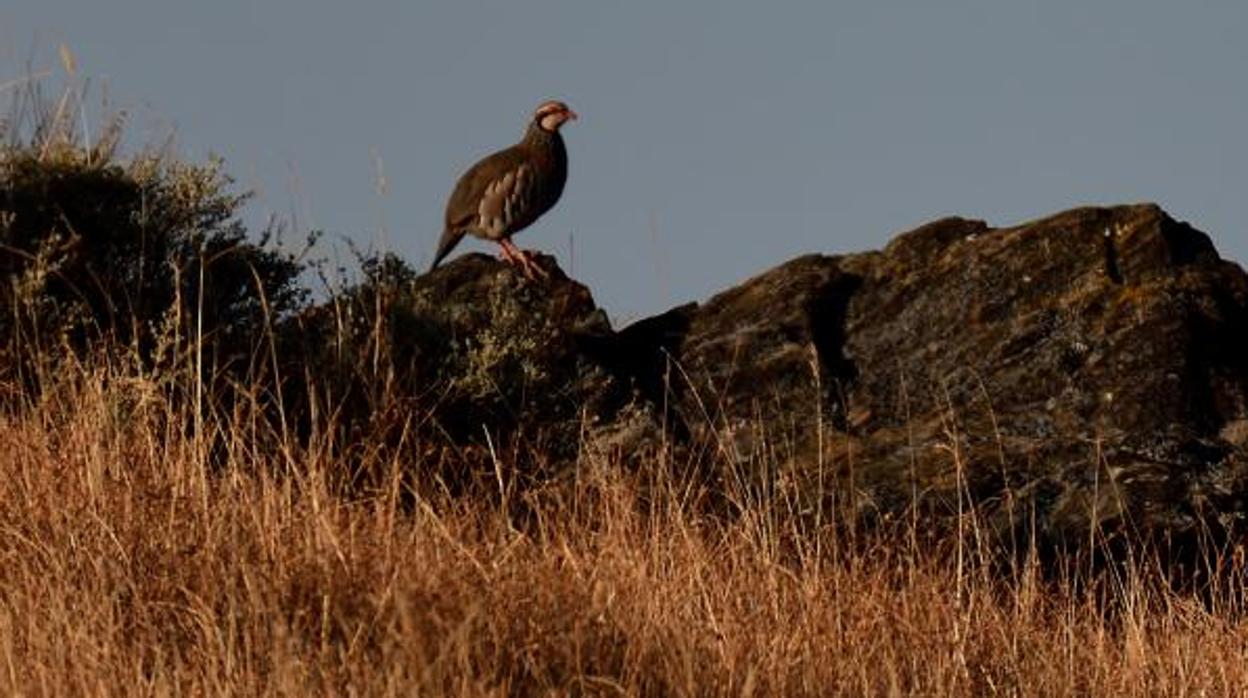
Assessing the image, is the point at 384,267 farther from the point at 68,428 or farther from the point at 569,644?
the point at 569,644

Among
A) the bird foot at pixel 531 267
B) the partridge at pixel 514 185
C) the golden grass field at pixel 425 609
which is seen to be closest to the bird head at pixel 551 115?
the partridge at pixel 514 185

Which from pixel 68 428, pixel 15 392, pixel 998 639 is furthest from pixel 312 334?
pixel 998 639

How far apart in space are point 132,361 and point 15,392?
0.90 meters

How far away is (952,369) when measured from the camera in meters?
11.1

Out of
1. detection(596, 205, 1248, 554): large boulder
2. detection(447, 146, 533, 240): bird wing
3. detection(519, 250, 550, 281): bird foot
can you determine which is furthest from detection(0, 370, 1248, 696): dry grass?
detection(447, 146, 533, 240): bird wing

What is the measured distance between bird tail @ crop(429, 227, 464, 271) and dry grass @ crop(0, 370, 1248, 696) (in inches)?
198

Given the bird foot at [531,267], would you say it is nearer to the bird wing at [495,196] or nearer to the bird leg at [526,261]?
the bird leg at [526,261]

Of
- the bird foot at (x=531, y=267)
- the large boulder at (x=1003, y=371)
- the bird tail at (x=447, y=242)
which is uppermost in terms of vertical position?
the bird tail at (x=447, y=242)

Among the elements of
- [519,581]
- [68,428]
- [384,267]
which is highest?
[384,267]

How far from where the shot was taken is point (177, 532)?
272 inches

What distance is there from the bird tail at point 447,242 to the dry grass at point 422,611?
16.5ft

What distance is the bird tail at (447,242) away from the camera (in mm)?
→ 13703

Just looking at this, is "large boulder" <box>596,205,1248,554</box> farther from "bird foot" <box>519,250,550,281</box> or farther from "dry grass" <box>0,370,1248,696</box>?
"dry grass" <box>0,370,1248,696</box>

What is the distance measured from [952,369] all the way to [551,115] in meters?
3.37
